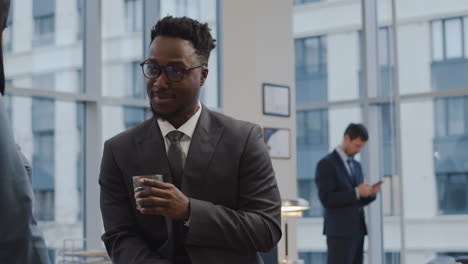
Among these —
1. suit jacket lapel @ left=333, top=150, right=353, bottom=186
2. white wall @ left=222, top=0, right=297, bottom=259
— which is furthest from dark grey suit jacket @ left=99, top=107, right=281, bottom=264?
white wall @ left=222, top=0, right=297, bottom=259

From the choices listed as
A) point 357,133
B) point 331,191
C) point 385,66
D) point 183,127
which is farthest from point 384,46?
point 183,127

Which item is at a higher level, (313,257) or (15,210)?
(15,210)

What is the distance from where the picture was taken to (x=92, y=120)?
23.7 feet

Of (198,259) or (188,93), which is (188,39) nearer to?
(188,93)

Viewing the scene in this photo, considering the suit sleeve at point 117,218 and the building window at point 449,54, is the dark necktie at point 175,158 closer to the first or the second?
the suit sleeve at point 117,218

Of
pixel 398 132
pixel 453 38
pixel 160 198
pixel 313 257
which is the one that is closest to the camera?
pixel 160 198

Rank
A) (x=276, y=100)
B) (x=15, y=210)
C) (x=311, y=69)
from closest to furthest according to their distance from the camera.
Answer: (x=15, y=210) < (x=276, y=100) < (x=311, y=69)

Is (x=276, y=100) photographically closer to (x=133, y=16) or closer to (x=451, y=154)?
(x=133, y=16)

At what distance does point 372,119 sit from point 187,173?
6.81m

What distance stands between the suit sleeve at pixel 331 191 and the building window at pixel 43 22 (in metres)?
3.05

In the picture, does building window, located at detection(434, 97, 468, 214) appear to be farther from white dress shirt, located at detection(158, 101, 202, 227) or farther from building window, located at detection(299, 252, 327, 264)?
white dress shirt, located at detection(158, 101, 202, 227)

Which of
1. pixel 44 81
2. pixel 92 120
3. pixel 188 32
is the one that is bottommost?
pixel 188 32

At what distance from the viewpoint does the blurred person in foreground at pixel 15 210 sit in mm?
1062

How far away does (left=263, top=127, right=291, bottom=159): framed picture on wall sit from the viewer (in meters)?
7.12
